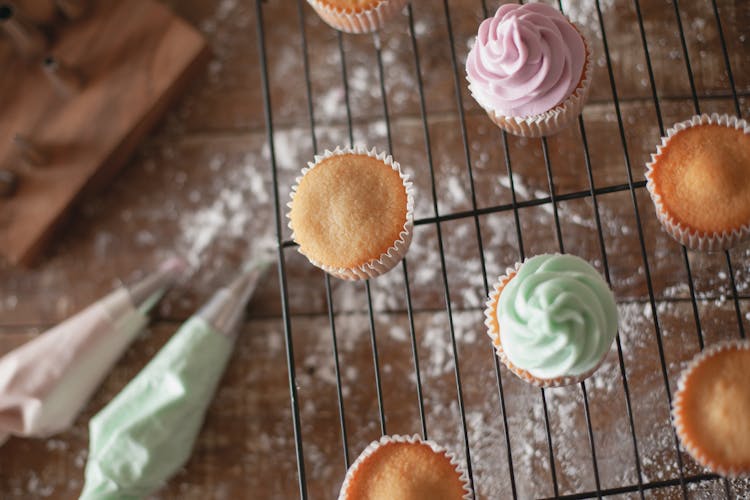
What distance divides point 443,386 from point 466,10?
0.88 meters

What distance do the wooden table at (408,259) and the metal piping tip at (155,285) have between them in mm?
39

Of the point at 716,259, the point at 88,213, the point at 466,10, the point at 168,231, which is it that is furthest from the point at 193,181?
the point at 716,259

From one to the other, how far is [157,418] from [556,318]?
0.86 metres

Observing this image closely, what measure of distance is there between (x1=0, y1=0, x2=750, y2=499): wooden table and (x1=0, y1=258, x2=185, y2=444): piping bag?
0.06 meters

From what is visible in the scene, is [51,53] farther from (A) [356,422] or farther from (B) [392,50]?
(A) [356,422]

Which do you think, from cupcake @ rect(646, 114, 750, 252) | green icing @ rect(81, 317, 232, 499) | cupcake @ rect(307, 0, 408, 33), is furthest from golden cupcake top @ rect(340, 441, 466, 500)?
cupcake @ rect(307, 0, 408, 33)

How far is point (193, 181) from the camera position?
2000 millimetres

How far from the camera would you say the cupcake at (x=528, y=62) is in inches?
58.8

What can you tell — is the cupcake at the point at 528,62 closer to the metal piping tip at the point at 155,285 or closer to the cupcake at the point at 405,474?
the cupcake at the point at 405,474

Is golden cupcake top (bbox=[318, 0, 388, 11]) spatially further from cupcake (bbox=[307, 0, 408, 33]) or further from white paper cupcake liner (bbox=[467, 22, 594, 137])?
white paper cupcake liner (bbox=[467, 22, 594, 137])

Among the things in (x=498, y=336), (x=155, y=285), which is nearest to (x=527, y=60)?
(x=498, y=336)

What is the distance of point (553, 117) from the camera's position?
162 centimetres

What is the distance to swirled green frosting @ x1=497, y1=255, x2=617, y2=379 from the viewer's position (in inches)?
54.1

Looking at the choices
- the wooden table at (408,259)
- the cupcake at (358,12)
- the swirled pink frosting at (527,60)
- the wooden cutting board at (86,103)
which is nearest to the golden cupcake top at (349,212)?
the wooden table at (408,259)
